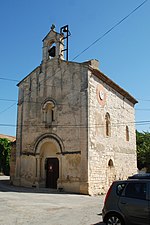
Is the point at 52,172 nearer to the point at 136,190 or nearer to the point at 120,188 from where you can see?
the point at 120,188

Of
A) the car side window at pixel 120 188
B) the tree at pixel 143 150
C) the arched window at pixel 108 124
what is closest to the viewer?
the car side window at pixel 120 188

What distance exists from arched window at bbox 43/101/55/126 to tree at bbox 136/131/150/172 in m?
16.9

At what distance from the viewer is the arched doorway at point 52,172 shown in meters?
18.6

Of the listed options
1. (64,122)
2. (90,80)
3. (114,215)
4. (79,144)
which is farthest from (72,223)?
(90,80)

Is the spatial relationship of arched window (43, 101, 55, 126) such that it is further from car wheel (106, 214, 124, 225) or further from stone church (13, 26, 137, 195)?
car wheel (106, 214, 124, 225)

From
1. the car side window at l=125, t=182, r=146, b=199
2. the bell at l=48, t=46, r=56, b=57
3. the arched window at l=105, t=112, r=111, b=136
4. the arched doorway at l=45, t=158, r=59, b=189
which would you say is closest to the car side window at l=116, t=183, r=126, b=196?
the car side window at l=125, t=182, r=146, b=199

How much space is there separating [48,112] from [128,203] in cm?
1374

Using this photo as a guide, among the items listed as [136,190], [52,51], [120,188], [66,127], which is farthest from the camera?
[52,51]

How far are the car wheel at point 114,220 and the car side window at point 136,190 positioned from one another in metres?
0.64

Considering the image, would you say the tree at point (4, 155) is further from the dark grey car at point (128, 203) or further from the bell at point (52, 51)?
the dark grey car at point (128, 203)

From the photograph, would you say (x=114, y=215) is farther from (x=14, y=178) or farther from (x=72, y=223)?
(x=14, y=178)

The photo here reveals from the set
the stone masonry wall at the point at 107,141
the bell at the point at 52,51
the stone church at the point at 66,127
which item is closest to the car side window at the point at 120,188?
the stone church at the point at 66,127

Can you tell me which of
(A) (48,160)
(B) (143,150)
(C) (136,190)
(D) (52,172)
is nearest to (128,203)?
(C) (136,190)

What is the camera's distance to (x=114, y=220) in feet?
23.3
